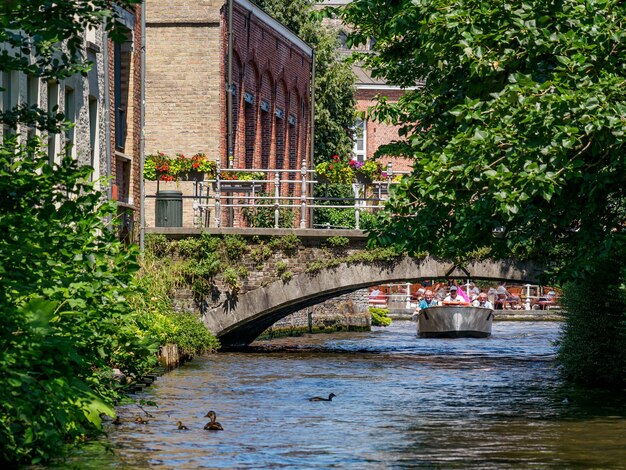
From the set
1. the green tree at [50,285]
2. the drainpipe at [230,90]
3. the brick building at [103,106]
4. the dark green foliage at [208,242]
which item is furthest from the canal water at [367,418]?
the drainpipe at [230,90]

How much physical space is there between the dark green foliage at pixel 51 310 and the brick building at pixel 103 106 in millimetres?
8516

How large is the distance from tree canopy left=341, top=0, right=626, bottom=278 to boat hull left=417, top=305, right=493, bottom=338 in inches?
1014

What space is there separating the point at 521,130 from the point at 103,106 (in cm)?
1335

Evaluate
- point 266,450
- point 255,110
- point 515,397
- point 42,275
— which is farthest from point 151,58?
point 42,275

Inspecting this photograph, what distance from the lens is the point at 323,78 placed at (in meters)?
53.9

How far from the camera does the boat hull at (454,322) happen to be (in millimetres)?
44250

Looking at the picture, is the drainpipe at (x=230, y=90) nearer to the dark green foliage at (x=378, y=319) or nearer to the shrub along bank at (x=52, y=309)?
the dark green foliage at (x=378, y=319)

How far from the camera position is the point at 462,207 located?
1667cm

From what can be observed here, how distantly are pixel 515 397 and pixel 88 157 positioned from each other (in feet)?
30.8

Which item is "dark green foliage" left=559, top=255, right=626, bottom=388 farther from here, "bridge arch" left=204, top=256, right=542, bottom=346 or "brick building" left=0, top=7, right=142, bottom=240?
"brick building" left=0, top=7, right=142, bottom=240

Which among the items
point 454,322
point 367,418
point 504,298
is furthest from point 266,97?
point 367,418

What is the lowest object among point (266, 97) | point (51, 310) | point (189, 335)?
point (189, 335)

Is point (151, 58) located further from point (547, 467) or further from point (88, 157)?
point (547, 467)

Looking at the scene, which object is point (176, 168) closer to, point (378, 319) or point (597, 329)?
point (597, 329)
